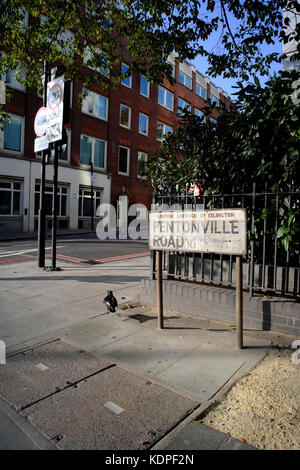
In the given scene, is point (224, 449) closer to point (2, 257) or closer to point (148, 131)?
point (2, 257)

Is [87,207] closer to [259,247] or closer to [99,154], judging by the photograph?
[99,154]

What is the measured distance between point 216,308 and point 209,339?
2.42 ft

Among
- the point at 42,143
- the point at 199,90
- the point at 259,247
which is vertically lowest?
the point at 259,247

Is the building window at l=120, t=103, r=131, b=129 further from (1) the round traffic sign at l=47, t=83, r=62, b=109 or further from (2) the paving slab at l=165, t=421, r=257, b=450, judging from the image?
(2) the paving slab at l=165, t=421, r=257, b=450

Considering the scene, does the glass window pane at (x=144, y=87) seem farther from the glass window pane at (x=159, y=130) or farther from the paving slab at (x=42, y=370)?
the paving slab at (x=42, y=370)

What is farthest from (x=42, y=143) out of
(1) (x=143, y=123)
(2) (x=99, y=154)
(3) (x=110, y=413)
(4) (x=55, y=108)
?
(1) (x=143, y=123)

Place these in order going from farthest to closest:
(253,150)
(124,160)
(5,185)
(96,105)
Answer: (124,160), (96,105), (5,185), (253,150)

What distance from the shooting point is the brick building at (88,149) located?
1966 centimetres

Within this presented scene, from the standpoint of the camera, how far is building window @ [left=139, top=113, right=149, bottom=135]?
1127 inches

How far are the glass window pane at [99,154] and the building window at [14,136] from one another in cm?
626

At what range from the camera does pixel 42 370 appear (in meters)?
3.11

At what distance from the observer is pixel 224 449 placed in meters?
2.05

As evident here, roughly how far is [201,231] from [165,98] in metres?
30.6

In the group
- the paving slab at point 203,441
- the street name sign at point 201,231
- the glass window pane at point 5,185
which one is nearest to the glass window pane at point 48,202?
the glass window pane at point 5,185
